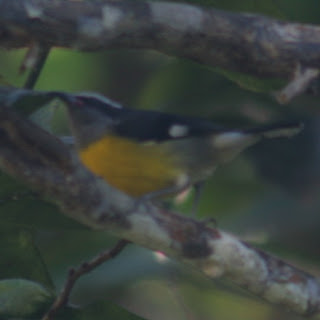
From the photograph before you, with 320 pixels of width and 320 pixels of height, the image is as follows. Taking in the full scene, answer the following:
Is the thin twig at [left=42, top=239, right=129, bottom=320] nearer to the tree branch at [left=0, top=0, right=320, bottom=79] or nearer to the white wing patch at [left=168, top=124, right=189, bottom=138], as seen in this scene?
the tree branch at [left=0, top=0, right=320, bottom=79]

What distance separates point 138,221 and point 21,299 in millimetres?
342

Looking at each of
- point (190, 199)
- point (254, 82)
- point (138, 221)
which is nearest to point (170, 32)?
point (138, 221)

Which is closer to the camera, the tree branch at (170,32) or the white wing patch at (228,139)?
the tree branch at (170,32)

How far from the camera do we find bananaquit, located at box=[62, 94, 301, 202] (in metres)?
2.96

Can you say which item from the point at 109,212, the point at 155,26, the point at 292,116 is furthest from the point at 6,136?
the point at 292,116

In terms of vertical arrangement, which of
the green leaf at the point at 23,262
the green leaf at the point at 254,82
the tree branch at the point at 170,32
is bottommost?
the green leaf at the point at 23,262

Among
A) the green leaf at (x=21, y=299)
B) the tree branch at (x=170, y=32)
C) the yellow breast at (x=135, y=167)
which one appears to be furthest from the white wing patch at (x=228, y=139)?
the green leaf at (x=21, y=299)

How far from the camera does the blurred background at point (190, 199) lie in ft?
8.55

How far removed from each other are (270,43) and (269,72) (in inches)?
3.0

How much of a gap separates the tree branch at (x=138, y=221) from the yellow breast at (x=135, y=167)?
0.70 m

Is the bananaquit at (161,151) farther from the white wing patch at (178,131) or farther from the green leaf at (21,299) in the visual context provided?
the green leaf at (21,299)

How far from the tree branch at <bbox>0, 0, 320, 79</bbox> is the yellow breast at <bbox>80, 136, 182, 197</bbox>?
2.35 feet

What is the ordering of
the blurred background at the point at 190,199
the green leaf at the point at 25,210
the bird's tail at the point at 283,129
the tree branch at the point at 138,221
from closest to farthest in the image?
the tree branch at the point at 138,221 < the green leaf at the point at 25,210 < the blurred background at the point at 190,199 < the bird's tail at the point at 283,129

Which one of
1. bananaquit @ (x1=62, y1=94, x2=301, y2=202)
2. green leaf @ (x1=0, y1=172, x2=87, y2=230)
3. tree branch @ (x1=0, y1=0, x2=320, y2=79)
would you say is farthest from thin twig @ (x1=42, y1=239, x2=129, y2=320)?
bananaquit @ (x1=62, y1=94, x2=301, y2=202)
